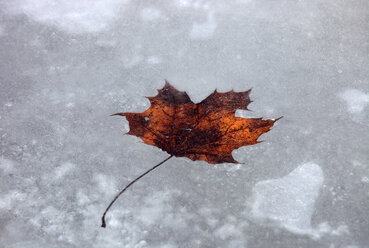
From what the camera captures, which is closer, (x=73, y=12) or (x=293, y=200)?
(x=293, y=200)

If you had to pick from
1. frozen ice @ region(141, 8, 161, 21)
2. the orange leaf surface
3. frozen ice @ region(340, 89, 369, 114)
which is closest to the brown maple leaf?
the orange leaf surface

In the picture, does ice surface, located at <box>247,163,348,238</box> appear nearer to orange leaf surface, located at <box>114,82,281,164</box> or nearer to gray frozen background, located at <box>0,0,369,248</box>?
gray frozen background, located at <box>0,0,369,248</box>

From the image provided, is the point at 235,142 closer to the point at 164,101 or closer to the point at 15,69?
the point at 164,101

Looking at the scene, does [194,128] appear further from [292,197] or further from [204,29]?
[204,29]

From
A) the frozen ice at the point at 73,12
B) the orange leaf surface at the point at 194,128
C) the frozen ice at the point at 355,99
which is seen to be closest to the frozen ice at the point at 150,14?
the frozen ice at the point at 73,12

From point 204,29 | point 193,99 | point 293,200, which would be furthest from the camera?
point 204,29

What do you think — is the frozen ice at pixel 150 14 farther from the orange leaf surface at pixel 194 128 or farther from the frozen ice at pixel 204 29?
the orange leaf surface at pixel 194 128

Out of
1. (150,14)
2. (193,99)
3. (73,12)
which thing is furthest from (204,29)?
(73,12)
